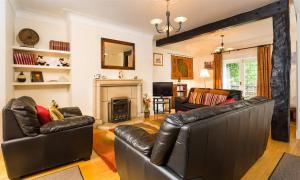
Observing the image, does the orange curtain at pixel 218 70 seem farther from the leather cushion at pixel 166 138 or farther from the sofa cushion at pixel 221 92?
the leather cushion at pixel 166 138

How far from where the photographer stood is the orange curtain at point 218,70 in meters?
6.88

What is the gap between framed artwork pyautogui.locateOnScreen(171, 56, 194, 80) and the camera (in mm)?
6858

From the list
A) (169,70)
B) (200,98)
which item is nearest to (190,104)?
Answer: (200,98)

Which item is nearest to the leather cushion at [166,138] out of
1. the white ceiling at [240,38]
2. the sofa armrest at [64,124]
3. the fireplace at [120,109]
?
the sofa armrest at [64,124]

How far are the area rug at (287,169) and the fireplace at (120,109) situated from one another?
3.32 m

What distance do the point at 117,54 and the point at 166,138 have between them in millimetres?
3827

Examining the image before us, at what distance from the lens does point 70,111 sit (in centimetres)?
293

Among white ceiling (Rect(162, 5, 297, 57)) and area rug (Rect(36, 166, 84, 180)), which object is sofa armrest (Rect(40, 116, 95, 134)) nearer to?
area rug (Rect(36, 166, 84, 180))

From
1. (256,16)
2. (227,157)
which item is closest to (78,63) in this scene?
(227,157)

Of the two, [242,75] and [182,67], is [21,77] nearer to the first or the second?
[182,67]

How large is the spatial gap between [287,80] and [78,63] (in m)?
4.23

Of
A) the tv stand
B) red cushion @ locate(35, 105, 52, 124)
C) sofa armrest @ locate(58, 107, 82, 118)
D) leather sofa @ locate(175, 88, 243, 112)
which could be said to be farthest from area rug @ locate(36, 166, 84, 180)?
the tv stand

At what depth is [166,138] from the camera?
1101 millimetres

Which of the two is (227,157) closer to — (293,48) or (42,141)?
(42,141)
